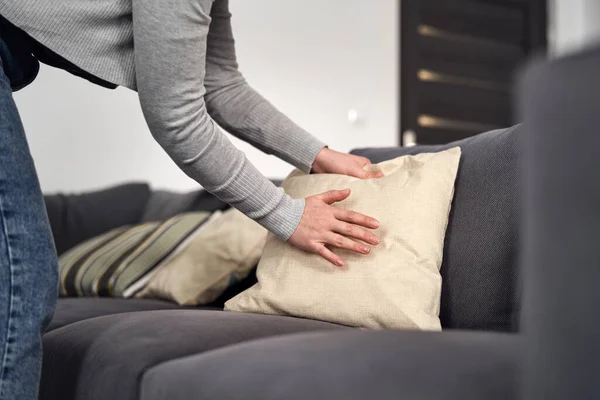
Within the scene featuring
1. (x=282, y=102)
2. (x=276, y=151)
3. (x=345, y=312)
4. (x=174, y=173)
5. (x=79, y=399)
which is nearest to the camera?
(x=79, y=399)

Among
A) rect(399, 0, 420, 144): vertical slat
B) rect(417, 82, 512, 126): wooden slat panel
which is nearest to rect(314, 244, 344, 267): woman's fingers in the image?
rect(399, 0, 420, 144): vertical slat

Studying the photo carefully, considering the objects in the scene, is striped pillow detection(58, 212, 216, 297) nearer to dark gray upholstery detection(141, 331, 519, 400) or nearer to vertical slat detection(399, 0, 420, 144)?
dark gray upholstery detection(141, 331, 519, 400)

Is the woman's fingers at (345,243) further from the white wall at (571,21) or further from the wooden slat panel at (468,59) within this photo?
the white wall at (571,21)

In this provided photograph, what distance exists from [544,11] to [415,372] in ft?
15.0

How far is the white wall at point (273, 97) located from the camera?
315 centimetres

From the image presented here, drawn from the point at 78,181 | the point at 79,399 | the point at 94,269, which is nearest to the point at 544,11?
the point at 78,181

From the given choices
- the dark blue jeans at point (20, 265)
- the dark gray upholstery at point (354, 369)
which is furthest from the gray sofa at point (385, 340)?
the dark blue jeans at point (20, 265)

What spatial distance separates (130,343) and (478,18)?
3946 millimetres

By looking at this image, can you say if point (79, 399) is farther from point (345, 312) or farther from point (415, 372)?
point (415, 372)

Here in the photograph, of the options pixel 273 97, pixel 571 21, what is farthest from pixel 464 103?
pixel 273 97

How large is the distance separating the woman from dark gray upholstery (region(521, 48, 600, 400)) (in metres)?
0.62

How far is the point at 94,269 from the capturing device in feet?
6.80

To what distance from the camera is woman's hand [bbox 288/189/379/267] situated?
46.2 inches

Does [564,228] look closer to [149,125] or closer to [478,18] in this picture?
[149,125]
